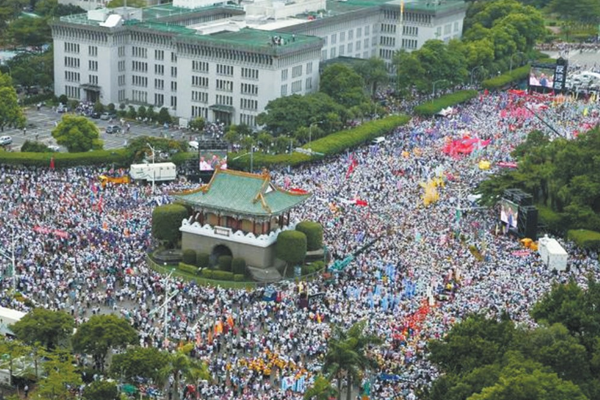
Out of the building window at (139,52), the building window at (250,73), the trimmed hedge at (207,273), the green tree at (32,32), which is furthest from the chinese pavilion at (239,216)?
the green tree at (32,32)

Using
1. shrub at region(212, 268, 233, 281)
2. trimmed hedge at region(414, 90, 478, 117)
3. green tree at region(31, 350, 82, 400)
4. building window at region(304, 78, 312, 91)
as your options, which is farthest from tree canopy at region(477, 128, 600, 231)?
green tree at region(31, 350, 82, 400)

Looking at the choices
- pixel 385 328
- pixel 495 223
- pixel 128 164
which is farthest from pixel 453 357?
pixel 128 164

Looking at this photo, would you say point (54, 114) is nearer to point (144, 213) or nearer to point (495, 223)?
point (144, 213)

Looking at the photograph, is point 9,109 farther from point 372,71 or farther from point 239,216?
point 372,71

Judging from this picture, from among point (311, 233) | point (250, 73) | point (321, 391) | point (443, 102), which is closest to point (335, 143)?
point (250, 73)

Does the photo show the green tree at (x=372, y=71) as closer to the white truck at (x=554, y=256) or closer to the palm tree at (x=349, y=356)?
the white truck at (x=554, y=256)

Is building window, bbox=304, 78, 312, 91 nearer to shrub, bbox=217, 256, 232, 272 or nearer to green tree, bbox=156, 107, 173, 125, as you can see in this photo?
green tree, bbox=156, 107, 173, 125
